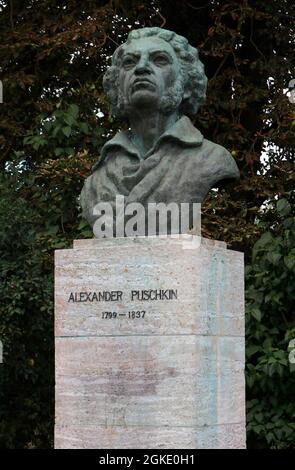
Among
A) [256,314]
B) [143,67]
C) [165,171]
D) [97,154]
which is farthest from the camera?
[97,154]

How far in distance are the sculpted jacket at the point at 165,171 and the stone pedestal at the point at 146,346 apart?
1.03ft

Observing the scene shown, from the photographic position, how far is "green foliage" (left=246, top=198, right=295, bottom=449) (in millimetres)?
9180

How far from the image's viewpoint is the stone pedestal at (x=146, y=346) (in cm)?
684

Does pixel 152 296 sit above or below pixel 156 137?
below

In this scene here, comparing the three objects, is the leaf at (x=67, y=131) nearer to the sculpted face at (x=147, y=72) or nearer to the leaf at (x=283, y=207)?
the leaf at (x=283, y=207)

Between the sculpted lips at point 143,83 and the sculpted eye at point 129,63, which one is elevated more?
the sculpted eye at point 129,63

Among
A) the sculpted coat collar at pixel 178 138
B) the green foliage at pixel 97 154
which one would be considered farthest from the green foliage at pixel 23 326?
the sculpted coat collar at pixel 178 138

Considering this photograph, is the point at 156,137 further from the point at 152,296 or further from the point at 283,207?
the point at 283,207

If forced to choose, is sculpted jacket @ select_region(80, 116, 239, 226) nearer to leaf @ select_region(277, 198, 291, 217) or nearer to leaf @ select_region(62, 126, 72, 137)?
leaf @ select_region(277, 198, 291, 217)

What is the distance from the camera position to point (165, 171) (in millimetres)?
7215

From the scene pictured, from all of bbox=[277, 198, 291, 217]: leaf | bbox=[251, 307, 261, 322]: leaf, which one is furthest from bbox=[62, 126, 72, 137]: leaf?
bbox=[251, 307, 261, 322]: leaf

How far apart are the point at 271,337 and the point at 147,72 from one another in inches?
126

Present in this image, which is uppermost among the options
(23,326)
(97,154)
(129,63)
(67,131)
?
(67,131)

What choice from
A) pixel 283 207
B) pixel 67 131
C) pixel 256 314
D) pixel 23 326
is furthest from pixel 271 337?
pixel 67 131
